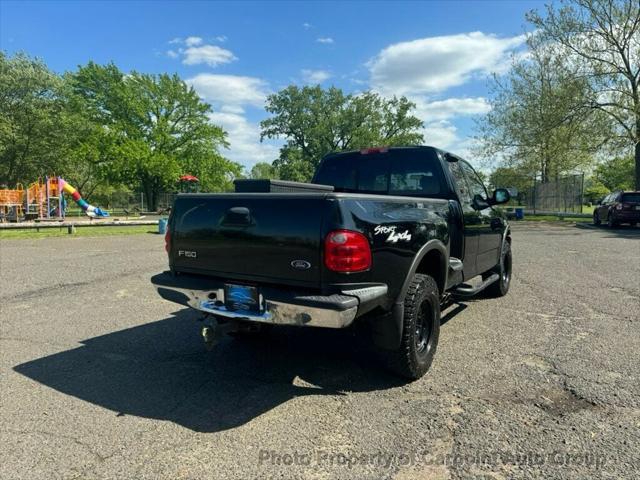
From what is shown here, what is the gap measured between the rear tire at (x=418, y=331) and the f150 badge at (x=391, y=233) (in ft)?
1.31

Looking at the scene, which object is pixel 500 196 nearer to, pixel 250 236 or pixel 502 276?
pixel 502 276

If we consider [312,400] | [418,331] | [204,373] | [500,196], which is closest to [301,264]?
[312,400]

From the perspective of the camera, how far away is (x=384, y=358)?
3518 millimetres

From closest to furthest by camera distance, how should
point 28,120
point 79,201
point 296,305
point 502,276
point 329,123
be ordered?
point 296,305 → point 502,276 → point 79,201 → point 28,120 → point 329,123

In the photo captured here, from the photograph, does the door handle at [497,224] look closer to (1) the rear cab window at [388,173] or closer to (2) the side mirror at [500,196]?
(2) the side mirror at [500,196]

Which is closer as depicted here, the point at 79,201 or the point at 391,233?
the point at 391,233

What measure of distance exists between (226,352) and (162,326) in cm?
128

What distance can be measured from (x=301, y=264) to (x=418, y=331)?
1366 millimetres

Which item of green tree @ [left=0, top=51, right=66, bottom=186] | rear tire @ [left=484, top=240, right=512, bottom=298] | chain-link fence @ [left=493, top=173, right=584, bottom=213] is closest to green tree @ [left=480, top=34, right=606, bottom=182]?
chain-link fence @ [left=493, top=173, right=584, bottom=213]

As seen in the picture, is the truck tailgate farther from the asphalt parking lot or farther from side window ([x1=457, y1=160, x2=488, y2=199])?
side window ([x1=457, y1=160, x2=488, y2=199])

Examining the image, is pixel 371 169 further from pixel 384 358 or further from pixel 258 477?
pixel 258 477

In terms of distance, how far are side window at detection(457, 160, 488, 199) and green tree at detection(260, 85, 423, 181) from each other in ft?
159

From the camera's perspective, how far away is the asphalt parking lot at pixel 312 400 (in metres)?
2.54

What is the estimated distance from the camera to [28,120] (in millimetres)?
39375
